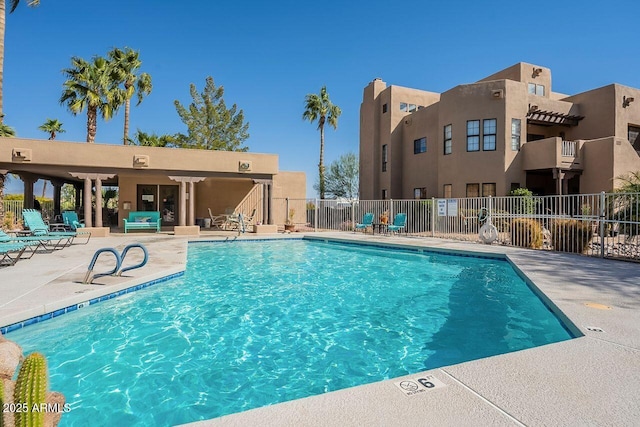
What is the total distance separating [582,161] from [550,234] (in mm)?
9798

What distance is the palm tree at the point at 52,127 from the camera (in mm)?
27219

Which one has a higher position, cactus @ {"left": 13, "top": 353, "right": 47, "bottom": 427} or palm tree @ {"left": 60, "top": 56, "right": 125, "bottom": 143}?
palm tree @ {"left": 60, "top": 56, "right": 125, "bottom": 143}

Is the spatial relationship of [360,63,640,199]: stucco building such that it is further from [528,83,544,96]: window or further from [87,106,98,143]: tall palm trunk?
[87,106,98,143]: tall palm trunk

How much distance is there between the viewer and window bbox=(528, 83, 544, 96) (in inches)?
825

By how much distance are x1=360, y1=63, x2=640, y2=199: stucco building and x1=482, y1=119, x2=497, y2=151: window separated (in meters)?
0.05

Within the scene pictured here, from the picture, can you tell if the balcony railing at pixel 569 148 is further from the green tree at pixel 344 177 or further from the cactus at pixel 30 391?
the green tree at pixel 344 177

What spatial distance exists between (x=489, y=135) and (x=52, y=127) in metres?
31.1

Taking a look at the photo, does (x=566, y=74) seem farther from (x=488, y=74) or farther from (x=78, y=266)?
(x=78, y=266)

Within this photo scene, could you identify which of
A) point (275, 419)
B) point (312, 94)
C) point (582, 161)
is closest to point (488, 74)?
point (582, 161)

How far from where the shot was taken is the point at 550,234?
10938 millimetres

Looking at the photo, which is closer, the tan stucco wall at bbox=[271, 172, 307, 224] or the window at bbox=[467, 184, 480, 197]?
the window at bbox=[467, 184, 480, 197]

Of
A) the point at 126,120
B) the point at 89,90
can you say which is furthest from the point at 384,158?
the point at 126,120

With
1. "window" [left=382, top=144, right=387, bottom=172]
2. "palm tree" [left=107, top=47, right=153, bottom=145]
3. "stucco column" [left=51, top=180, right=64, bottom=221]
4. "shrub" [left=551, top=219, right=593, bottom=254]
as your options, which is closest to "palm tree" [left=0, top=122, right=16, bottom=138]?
"stucco column" [left=51, top=180, right=64, bottom=221]

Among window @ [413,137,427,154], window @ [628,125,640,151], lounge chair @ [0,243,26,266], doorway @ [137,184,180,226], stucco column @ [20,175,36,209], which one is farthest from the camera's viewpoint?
window @ [413,137,427,154]
